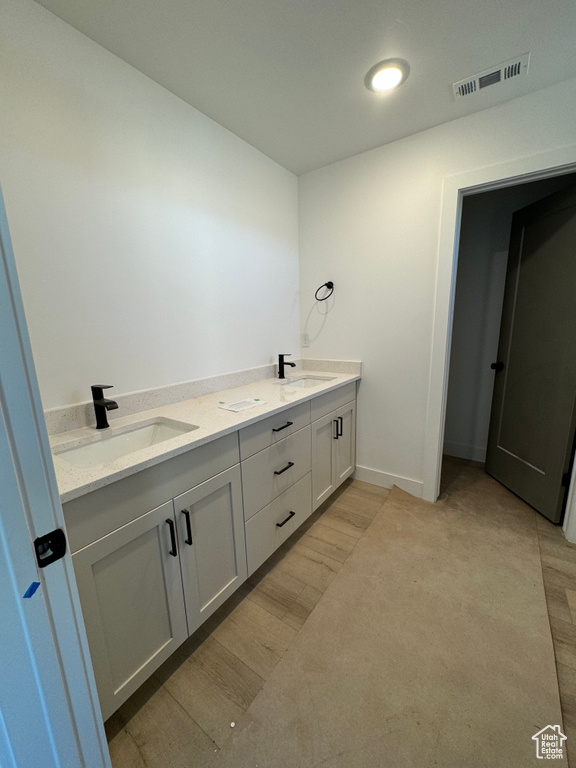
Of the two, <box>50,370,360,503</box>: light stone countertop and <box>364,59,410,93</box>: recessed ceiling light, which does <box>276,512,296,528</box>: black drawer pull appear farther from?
<box>364,59,410,93</box>: recessed ceiling light

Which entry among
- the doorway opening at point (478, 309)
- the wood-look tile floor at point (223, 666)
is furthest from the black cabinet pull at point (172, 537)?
the doorway opening at point (478, 309)

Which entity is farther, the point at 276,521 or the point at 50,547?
the point at 276,521

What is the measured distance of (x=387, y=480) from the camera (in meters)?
2.39

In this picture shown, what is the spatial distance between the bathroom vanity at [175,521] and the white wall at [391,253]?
85cm

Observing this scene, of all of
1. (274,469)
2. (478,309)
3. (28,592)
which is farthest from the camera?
(478,309)

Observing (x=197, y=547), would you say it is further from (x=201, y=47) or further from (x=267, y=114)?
(x=267, y=114)

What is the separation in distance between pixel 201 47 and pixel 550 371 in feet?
8.36

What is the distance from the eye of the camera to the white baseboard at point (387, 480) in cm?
225

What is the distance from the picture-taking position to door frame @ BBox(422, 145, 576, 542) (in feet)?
5.30

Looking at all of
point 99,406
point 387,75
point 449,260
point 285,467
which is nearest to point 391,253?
point 449,260

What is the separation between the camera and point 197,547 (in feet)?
3.89
